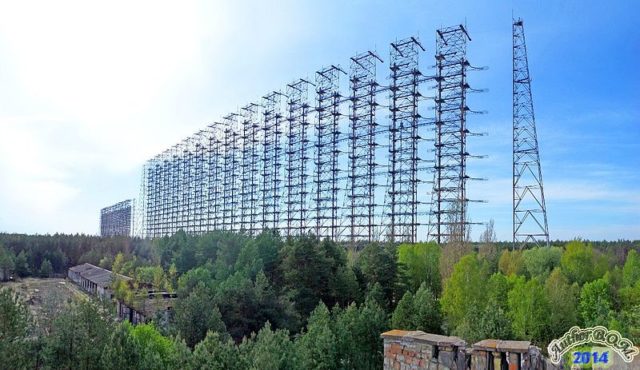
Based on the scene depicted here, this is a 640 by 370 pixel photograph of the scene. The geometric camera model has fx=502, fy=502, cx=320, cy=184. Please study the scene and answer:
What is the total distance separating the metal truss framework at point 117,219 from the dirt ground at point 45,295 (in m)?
45.6

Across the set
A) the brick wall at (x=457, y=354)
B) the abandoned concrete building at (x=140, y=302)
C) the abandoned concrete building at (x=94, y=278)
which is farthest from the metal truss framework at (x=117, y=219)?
the brick wall at (x=457, y=354)

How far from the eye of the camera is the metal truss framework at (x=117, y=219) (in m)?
110

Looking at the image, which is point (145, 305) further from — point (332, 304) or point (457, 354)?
point (457, 354)

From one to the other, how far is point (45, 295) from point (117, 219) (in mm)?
91081

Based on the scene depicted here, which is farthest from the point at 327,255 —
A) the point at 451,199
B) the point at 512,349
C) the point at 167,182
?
the point at 167,182

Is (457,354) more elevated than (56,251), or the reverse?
(457,354)

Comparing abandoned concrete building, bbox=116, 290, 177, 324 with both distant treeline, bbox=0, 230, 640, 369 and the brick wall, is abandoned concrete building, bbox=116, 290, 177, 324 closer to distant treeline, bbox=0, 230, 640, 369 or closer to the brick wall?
distant treeline, bbox=0, 230, 640, 369

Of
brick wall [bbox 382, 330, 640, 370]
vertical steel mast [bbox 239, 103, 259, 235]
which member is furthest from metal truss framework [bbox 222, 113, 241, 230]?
brick wall [bbox 382, 330, 640, 370]

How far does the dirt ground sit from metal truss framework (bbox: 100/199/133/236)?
45.6 metres

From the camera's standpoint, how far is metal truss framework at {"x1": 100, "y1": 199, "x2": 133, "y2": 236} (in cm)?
10956

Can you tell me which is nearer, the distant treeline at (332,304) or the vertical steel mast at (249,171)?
the distant treeline at (332,304)

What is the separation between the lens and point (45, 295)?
3478 cm
